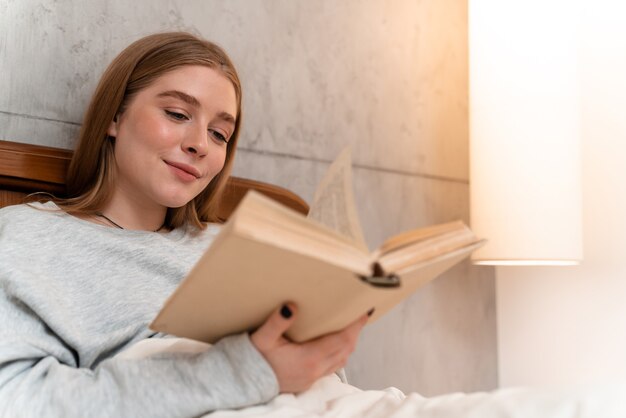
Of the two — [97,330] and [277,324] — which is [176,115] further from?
[277,324]

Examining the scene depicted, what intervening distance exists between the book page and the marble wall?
0.77 meters

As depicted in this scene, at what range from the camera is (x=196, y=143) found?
128 cm

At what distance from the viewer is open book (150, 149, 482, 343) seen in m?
0.68

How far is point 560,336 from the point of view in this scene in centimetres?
215

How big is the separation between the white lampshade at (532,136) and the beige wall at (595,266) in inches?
10.6

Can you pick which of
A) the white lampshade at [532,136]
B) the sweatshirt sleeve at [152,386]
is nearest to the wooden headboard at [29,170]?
the sweatshirt sleeve at [152,386]

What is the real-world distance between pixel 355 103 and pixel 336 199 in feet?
3.64

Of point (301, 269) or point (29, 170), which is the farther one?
point (29, 170)

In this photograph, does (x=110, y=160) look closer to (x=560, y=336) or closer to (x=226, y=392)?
(x=226, y=392)

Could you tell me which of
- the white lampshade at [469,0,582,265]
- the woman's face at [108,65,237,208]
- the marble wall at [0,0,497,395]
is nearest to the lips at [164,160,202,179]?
the woman's face at [108,65,237,208]

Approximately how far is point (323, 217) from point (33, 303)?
0.45 meters

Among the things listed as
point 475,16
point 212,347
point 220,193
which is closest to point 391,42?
point 475,16

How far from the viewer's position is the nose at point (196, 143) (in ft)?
4.18

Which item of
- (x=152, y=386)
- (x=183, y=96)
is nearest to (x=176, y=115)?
(x=183, y=96)
